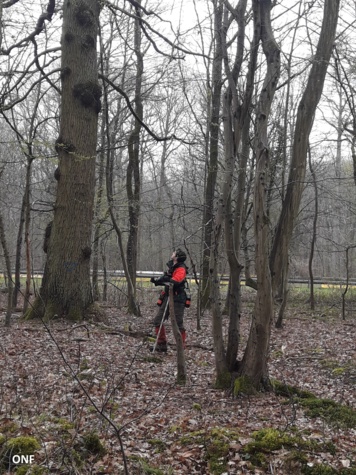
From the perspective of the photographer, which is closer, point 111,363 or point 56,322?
point 111,363

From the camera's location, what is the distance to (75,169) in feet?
31.6

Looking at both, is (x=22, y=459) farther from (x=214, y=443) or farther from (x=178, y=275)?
(x=178, y=275)

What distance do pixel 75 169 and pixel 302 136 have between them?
5163 mm

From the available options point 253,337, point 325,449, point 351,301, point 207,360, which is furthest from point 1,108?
point 351,301

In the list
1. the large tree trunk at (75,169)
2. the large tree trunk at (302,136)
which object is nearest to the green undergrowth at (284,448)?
the large tree trunk at (302,136)

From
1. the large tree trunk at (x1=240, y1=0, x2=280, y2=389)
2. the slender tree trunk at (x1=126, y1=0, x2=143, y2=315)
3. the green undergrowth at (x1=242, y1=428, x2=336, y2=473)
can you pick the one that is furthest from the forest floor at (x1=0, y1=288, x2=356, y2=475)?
the slender tree trunk at (x1=126, y1=0, x2=143, y2=315)

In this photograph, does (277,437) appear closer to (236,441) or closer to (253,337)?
(236,441)

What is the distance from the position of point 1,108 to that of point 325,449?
611cm

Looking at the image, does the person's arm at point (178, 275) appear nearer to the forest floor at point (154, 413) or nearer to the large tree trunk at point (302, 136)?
the forest floor at point (154, 413)

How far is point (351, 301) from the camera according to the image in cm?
1786

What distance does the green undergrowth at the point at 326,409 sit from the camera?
5.05m

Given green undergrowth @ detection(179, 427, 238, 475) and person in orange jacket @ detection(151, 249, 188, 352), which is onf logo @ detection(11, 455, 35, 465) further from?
person in orange jacket @ detection(151, 249, 188, 352)

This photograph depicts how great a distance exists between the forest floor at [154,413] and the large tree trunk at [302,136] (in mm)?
1776

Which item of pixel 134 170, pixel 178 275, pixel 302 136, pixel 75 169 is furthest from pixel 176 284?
pixel 134 170
